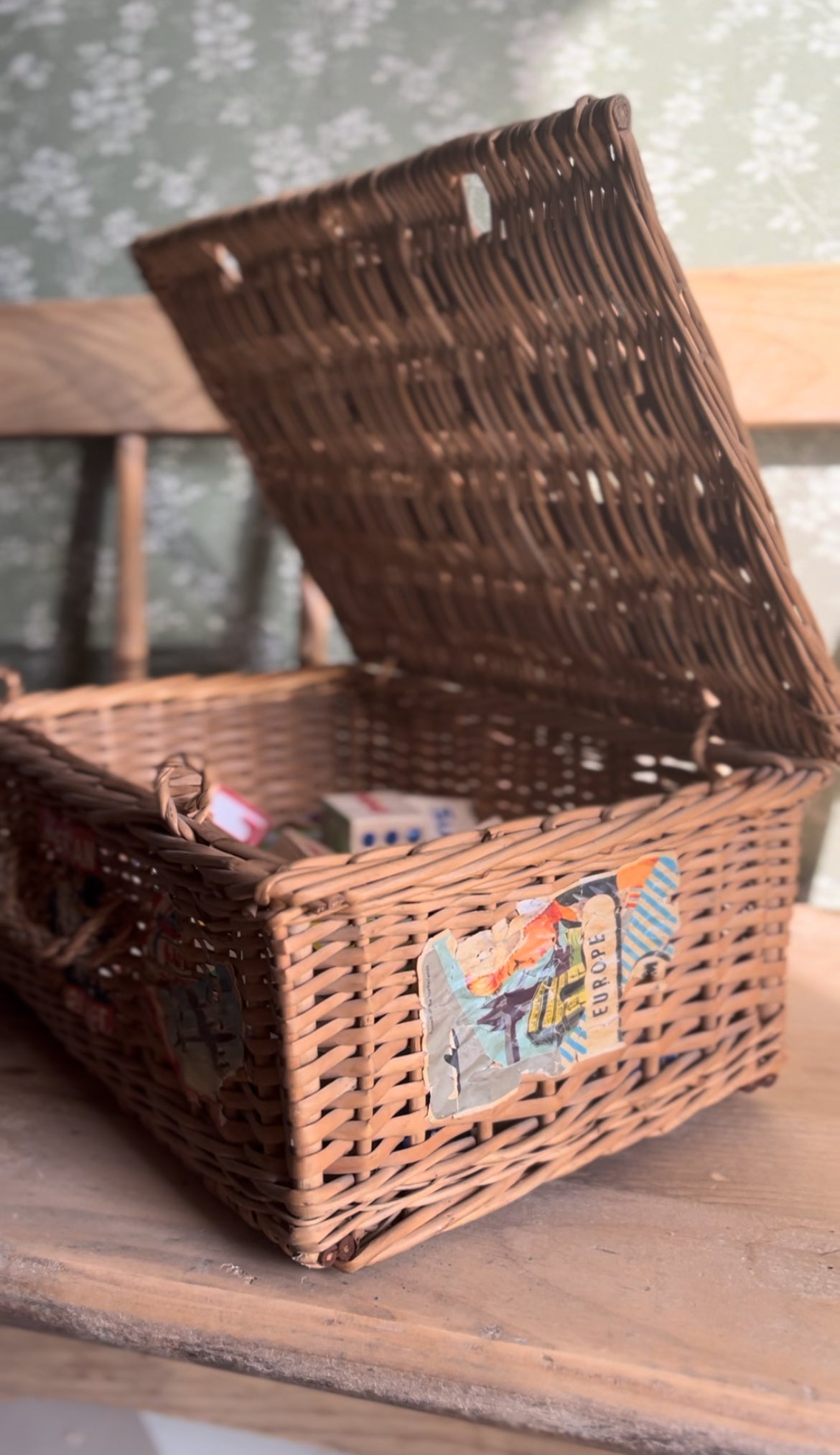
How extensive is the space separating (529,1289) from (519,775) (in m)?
0.59

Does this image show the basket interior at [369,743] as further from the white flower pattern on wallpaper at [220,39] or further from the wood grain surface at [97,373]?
the white flower pattern on wallpaper at [220,39]

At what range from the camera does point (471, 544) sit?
1032 millimetres

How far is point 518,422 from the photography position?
2.83 ft

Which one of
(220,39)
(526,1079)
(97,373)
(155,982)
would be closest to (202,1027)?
(155,982)

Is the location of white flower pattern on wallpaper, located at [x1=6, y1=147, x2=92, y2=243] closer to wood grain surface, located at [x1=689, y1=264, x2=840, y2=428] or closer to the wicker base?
wood grain surface, located at [x1=689, y1=264, x2=840, y2=428]

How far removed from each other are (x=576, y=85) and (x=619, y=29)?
0.21 ft

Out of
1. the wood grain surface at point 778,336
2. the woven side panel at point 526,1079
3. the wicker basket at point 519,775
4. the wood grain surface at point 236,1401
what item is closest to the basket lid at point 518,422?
the wicker basket at point 519,775

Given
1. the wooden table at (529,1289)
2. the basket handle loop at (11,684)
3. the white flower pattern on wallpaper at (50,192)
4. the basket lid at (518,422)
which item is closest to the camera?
the wooden table at (529,1289)

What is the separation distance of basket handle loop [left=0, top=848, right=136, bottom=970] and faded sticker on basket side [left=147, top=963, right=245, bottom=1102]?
1.8 inches

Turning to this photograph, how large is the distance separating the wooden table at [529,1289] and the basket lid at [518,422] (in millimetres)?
302

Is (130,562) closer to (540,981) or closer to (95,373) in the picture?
(95,373)

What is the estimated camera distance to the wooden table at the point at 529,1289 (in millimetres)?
576

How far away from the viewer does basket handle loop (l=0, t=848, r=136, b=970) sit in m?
0.74

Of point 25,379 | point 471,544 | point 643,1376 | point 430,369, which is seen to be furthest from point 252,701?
point 643,1376
